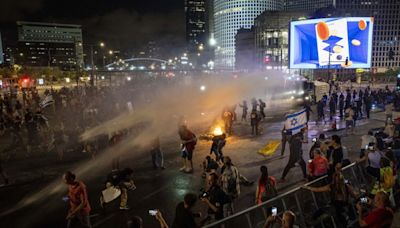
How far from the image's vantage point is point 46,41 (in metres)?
173

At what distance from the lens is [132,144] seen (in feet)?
52.0

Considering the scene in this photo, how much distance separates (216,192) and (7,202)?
5802 mm

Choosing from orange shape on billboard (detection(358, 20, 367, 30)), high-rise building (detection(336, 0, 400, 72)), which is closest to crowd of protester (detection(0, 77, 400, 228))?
orange shape on billboard (detection(358, 20, 367, 30))

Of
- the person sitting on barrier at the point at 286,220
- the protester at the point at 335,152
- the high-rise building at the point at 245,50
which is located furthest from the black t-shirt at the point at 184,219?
the high-rise building at the point at 245,50

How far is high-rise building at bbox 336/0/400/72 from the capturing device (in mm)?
136375

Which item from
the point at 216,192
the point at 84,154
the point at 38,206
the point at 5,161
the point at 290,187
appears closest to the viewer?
the point at 216,192

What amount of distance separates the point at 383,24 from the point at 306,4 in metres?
54.2

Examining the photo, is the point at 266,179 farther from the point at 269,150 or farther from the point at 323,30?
the point at 323,30

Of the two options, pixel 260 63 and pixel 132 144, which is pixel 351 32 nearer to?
pixel 132 144

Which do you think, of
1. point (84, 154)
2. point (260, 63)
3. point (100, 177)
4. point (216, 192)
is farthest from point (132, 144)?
point (260, 63)

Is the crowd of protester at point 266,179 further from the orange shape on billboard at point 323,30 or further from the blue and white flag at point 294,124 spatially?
the orange shape on billboard at point 323,30

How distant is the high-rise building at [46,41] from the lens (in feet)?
530

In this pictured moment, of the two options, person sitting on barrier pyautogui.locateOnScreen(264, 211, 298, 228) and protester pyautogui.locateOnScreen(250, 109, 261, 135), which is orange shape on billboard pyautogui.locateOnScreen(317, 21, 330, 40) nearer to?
protester pyautogui.locateOnScreen(250, 109, 261, 135)

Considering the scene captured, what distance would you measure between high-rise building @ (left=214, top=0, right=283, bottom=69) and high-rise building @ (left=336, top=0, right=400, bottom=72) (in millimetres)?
44188
